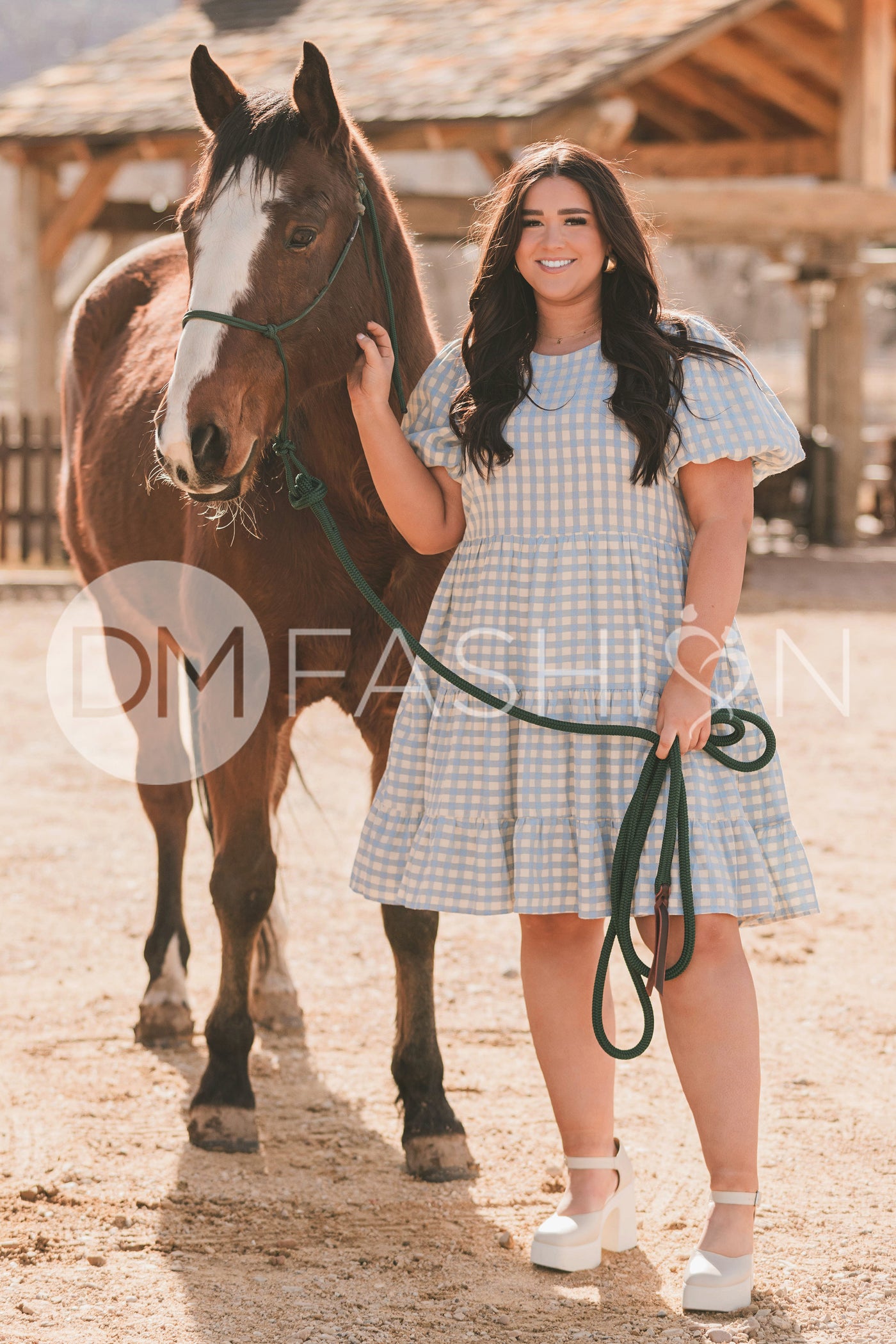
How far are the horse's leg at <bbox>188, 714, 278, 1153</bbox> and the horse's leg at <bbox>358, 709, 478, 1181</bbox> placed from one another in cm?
25

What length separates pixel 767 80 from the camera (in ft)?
43.2

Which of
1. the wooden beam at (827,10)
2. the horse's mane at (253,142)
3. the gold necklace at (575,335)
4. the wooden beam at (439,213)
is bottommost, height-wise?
the gold necklace at (575,335)

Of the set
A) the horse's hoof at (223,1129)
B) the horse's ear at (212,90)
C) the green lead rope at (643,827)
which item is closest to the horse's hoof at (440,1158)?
the horse's hoof at (223,1129)

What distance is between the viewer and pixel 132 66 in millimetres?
12078

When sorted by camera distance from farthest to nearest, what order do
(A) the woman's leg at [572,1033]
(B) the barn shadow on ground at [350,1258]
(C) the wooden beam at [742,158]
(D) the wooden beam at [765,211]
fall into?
(C) the wooden beam at [742,158]
(D) the wooden beam at [765,211]
(A) the woman's leg at [572,1033]
(B) the barn shadow on ground at [350,1258]

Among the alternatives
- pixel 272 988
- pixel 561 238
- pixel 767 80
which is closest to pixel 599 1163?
pixel 272 988

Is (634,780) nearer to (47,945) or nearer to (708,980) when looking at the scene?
(708,980)

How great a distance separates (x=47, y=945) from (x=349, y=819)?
62.2 inches

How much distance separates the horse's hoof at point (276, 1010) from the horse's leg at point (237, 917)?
0.54 meters

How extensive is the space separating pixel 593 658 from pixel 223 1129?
132cm

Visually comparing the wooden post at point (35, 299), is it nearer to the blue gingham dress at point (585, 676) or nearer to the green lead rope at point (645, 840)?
the blue gingham dress at point (585, 676)

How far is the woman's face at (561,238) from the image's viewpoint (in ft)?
7.51

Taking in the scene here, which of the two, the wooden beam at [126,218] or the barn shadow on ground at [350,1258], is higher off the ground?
the wooden beam at [126,218]

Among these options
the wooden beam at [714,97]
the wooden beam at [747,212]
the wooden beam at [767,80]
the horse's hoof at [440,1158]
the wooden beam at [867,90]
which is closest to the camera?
the horse's hoof at [440,1158]
